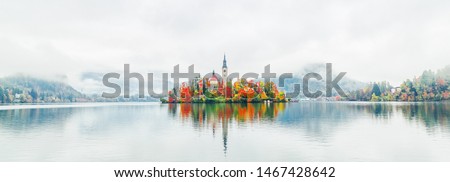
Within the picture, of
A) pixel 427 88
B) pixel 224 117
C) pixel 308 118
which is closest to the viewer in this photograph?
pixel 308 118

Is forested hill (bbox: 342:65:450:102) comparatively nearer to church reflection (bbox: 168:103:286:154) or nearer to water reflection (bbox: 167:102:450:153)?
water reflection (bbox: 167:102:450:153)

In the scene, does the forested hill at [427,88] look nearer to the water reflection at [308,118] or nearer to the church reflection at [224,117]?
the water reflection at [308,118]

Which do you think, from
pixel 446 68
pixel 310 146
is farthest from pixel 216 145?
pixel 446 68

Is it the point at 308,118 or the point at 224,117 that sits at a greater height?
the point at 224,117

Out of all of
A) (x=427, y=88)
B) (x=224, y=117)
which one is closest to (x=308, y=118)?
(x=224, y=117)

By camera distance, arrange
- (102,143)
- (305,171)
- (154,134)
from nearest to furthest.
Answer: (305,171)
(102,143)
(154,134)

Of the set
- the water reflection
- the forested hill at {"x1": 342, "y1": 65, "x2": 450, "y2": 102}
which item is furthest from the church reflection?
the forested hill at {"x1": 342, "y1": 65, "x2": 450, "y2": 102}

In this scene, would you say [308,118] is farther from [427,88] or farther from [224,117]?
[427,88]

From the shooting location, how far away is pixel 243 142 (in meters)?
25.7

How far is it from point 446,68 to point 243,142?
6991 inches

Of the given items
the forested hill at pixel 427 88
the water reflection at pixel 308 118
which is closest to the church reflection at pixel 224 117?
the water reflection at pixel 308 118

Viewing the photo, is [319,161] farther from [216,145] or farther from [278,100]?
[278,100]

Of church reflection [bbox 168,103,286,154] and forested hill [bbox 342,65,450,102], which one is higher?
forested hill [bbox 342,65,450,102]

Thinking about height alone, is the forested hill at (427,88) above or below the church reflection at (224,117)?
above
